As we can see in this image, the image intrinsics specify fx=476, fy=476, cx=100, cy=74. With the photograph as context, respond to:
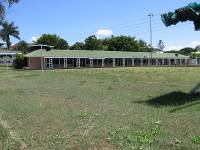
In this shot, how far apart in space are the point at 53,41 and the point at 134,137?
378 ft

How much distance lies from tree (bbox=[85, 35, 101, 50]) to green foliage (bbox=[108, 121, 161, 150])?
112m

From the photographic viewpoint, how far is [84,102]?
18609mm

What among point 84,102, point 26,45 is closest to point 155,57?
point 26,45

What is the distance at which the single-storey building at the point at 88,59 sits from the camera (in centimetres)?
8794

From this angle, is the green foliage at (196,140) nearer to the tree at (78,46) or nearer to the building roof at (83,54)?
the building roof at (83,54)

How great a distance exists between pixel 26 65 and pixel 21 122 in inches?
3012

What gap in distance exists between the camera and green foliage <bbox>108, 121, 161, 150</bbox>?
9.10m

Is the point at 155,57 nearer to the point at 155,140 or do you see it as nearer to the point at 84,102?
the point at 84,102

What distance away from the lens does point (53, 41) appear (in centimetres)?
12394

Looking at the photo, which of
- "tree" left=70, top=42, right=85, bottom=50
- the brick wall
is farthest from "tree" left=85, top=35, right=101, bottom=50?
the brick wall

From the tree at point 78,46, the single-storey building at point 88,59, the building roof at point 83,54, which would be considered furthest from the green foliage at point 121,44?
the building roof at point 83,54

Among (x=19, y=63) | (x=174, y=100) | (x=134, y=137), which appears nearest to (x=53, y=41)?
(x=19, y=63)

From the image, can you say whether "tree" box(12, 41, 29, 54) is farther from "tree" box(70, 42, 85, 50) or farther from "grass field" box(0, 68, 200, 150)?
"grass field" box(0, 68, 200, 150)

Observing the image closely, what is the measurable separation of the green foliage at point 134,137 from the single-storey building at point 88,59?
2861 inches
